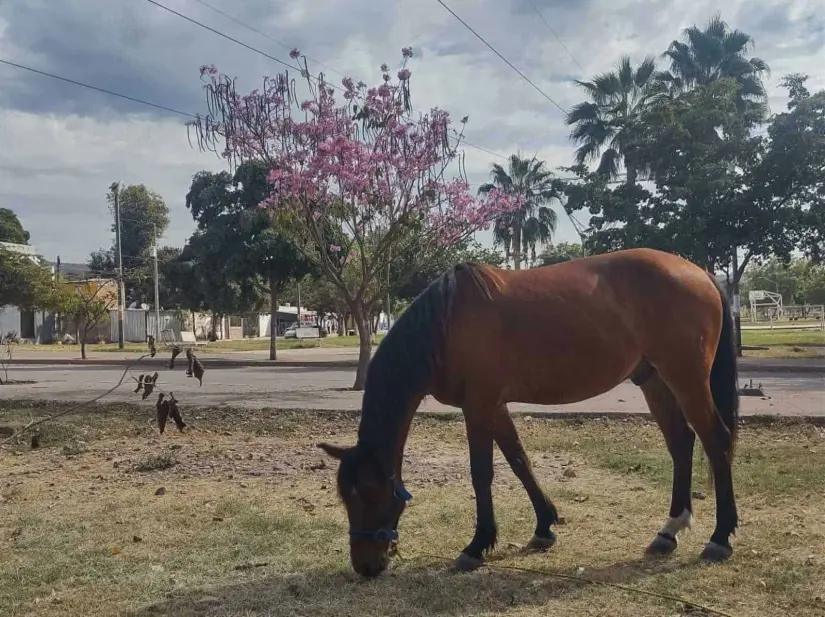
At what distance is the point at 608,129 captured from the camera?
99.2 feet

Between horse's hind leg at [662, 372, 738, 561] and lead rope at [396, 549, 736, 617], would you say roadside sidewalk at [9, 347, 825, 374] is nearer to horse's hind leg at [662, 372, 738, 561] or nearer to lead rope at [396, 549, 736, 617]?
horse's hind leg at [662, 372, 738, 561]

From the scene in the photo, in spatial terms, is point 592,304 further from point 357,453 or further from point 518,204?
point 518,204

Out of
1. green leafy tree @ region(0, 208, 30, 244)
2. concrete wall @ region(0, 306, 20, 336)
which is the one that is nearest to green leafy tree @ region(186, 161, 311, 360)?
concrete wall @ region(0, 306, 20, 336)

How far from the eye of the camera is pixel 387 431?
13.5ft

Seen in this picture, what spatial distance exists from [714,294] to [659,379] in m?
0.66

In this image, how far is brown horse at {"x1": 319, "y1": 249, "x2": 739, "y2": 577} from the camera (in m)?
4.24

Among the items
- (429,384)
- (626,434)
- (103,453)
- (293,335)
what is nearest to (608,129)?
(626,434)

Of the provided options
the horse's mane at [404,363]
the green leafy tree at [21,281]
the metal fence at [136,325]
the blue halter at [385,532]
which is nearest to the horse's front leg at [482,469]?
the horse's mane at [404,363]

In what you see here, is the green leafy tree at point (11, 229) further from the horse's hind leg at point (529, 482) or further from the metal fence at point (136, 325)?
the horse's hind leg at point (529, 482)

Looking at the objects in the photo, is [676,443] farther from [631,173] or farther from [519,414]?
[631,173]

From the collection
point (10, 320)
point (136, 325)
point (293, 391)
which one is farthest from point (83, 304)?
point (10, 320)

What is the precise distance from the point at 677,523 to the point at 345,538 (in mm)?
2122

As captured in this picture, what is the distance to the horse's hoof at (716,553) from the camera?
430 centimetres

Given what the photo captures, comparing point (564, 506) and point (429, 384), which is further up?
point (429, 384)
